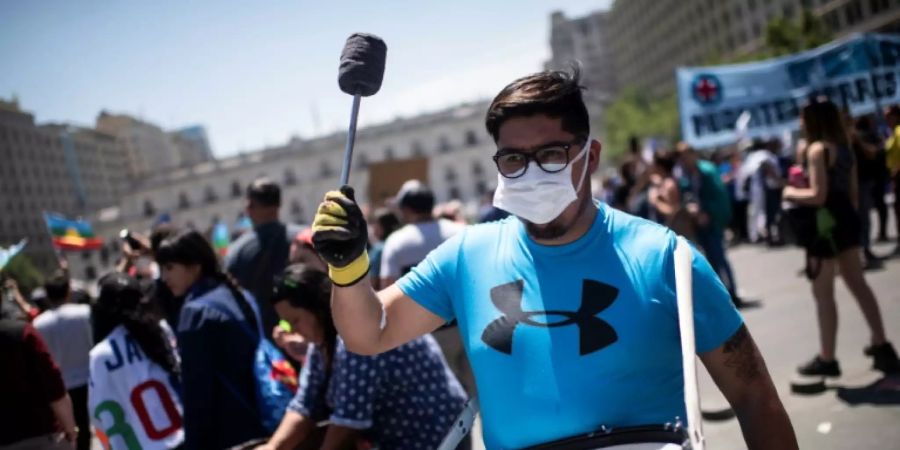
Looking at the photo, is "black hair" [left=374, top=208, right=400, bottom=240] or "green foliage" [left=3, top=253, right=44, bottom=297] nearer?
"black hair" [left=374, top=208, right=400, bottom=240]

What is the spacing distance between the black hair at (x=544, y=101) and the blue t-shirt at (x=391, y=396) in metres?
1.05

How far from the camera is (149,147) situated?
4808 inches

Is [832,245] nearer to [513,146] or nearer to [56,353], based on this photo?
[513,146]

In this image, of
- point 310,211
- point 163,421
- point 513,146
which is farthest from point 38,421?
point 310,211

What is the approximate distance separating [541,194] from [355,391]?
108cm

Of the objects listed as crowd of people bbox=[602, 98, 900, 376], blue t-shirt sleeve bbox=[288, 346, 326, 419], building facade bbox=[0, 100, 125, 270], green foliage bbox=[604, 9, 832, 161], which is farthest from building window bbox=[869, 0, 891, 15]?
blue t-shirt sleeve bbox=[288, 346, 326, 419]

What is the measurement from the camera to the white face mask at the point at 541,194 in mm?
1949

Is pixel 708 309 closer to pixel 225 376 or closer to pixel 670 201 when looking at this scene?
pixel 225 376

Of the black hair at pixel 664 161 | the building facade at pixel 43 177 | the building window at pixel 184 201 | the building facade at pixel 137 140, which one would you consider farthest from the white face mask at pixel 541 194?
the building facade at pixel 137 140

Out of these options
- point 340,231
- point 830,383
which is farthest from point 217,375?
point 830,383

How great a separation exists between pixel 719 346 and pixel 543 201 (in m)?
0.56

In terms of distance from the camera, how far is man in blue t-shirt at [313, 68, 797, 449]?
1.76 m

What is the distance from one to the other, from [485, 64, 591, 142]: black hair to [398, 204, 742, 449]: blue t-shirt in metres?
0.28

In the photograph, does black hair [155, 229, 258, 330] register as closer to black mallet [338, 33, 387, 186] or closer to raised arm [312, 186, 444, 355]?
raised arm [312, 186, 444, 355]
